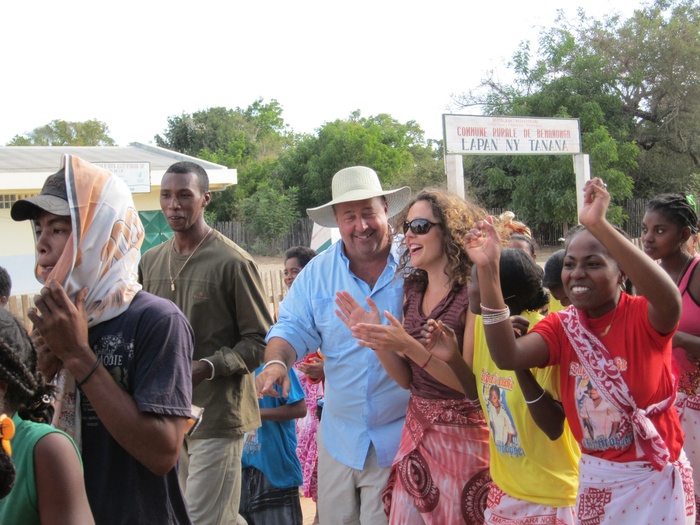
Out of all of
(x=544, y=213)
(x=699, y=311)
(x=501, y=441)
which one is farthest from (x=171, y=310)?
(x=544, y=213)

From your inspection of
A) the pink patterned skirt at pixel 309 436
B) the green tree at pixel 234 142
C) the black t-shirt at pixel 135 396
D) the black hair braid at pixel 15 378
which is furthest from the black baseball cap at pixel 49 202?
the green tree at pixel 234 142

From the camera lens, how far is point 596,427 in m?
2.84

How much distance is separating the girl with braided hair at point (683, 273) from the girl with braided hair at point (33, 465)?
11.0 feet

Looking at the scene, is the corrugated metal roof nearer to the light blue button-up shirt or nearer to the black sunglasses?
the light blue button-up shirt

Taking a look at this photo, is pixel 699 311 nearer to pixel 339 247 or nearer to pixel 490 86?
pixel 339 247

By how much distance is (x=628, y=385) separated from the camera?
2.79m

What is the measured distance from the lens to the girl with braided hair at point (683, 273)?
415cm

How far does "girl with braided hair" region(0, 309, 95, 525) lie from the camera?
1.82 m

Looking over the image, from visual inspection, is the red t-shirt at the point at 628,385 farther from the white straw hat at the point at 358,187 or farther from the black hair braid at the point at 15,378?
the black hair braid at the point at 15,378

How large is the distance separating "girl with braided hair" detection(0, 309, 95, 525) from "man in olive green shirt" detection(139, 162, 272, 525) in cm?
208

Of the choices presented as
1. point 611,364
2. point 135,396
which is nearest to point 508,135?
point 611,364

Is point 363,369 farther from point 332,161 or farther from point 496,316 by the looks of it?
point 332,161

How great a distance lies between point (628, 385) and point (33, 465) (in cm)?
207

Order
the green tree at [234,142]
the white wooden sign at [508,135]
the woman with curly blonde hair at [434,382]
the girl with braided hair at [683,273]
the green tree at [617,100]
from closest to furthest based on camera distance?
the woman with curly blonde hair at [434,382], the girl with braided hair at [683,273], the white wooden sign at [508,135], the green tree at [617,100], the green tree at [234,142]
